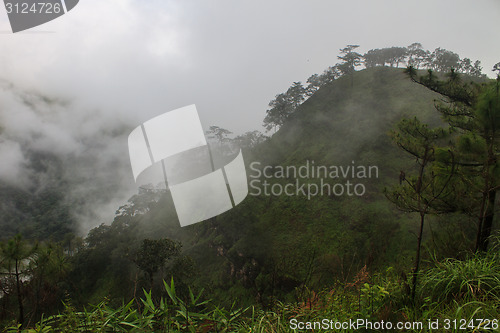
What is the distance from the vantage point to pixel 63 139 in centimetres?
7419

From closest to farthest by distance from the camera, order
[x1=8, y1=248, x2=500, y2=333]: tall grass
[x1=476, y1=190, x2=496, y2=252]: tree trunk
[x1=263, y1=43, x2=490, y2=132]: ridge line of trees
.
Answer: [x1=8, y1=248, x2=500, y2=333]: tall grass, [x1=476, y1=190, x2=496, y2=252]: tree trunk, [x1=263, y1=43, x2=490, y2=132]: ridge line of trees

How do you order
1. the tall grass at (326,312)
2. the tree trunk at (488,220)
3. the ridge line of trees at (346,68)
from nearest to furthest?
the tall grass at (326,312)
the tree trunk at (488,220)
the ridge line of trees at (346,68)

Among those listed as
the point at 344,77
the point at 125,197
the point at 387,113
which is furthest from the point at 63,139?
the point at 387,113

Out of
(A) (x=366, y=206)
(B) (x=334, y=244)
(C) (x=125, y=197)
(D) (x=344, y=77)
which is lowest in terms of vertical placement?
(C) (x=125, y=197)

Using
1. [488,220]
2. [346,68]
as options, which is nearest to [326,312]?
[488,220]

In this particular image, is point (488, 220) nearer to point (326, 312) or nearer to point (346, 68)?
point (326, 312)

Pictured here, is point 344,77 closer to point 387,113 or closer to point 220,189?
point 387,113

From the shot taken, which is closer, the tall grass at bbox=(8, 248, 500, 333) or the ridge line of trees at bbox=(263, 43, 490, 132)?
the tall grass at bbox=(8, 248, 500, 333)

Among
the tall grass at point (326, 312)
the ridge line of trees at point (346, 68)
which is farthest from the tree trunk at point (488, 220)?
the ridge line of trees at point (346, 68)

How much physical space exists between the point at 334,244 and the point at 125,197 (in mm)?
50977

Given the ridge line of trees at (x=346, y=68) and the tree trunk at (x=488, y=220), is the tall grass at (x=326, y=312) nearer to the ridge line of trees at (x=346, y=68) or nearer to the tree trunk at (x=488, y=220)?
the tree trunk at (x=488, y=220)

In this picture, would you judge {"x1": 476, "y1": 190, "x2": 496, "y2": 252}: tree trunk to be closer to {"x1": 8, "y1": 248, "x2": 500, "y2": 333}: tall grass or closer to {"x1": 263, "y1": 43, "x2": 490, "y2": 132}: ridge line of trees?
{"x1": 8, "y1": 248, "x2": 500, "y2": 333}: tall grass

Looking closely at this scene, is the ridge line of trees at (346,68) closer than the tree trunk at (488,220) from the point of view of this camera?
No

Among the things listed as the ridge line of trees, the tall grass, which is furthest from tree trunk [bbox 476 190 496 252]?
the ridge line of trees
